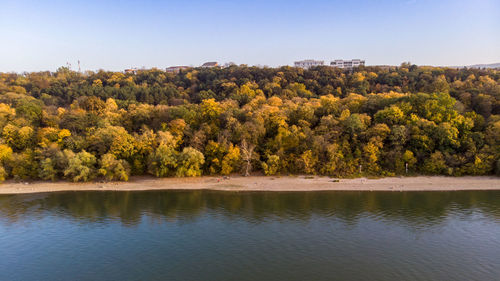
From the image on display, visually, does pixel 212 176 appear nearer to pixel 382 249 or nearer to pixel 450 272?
pixel 382 249

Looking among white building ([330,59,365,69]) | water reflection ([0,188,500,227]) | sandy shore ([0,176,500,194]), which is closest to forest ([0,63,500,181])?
sandy shore ([0,176,500,194])

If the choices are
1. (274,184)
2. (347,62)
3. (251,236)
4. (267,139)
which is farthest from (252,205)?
(347,62)

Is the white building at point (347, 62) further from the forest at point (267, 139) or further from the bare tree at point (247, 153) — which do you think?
the bare tree at point (247, 153)

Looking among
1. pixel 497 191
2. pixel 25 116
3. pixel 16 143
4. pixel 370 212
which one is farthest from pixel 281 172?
pixel 25 116

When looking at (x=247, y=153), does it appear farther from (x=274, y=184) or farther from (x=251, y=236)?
(x=251, y=236)

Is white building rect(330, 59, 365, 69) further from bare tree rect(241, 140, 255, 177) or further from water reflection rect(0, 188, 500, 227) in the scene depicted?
water reflection rect(0, 188, 500, 227)

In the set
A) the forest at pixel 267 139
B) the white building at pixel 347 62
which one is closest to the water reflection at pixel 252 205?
the forest at pixel 267 139
